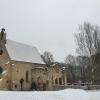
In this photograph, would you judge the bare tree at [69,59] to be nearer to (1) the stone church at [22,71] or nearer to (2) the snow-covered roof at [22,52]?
(2) the snow-covered roof at [22,52]

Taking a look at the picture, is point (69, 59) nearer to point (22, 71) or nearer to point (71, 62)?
A: point (71, 62)

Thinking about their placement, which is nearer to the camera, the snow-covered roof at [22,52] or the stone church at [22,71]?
the stone church at [22,71]

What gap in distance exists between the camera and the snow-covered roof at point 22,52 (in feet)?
189

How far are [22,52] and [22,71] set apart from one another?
645 cm

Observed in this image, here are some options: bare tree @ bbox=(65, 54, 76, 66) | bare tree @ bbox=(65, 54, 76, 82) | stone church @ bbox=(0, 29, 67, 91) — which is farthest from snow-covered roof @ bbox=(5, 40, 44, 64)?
bare tree @ bbox=(65, 54, 76, 66)

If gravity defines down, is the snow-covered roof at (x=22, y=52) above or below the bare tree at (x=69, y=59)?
below

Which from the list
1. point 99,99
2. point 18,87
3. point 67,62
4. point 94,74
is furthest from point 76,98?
point 67,62

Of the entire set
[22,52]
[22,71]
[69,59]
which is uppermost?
[69,59]

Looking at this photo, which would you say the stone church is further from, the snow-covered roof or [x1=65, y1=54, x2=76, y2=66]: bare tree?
[x1=65, y1=54, x2=76, y2=66]: bare tree

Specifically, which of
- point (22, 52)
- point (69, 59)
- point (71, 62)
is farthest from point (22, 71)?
point (69, 59)

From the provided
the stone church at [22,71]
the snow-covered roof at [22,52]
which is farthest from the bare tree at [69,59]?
the stone church at [22,71]

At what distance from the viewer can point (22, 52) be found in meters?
62.8

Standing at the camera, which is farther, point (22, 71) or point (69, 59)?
point (69, 59)

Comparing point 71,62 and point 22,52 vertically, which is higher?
point 71,62
